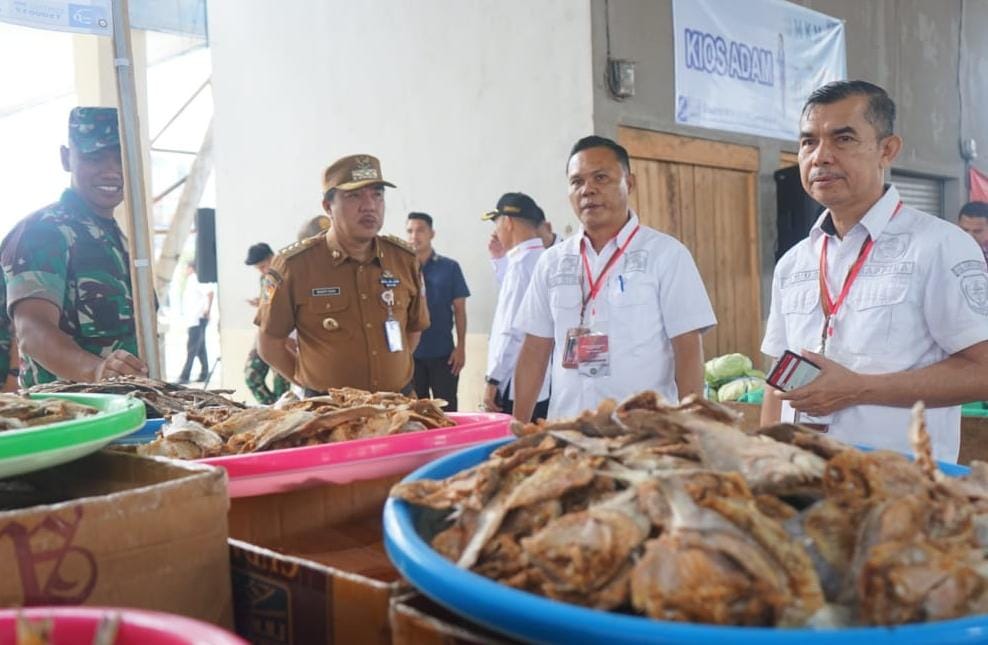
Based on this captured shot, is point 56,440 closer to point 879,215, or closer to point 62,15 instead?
point 879,215

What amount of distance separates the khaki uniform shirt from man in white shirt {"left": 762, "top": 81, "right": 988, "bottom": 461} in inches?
77.2

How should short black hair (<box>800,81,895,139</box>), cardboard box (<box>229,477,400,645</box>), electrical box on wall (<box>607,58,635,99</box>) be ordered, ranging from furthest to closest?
electrical box on wall (<box>607,58,635,99</box>), short black hair (<box>800,81,895,139</box>), cardboard box (<box>229,477,400,645</box>)

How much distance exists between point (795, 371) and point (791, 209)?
5379 mm

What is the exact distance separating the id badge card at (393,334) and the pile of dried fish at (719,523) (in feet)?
9.44

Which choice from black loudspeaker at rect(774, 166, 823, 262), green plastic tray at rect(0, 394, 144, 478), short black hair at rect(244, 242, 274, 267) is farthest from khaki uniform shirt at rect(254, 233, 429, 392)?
black loudspeaker at rect(774, 166, 823, 262)

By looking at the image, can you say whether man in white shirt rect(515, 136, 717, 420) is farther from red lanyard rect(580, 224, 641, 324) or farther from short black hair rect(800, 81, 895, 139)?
short black hair rect(800, 81, 895, 139)

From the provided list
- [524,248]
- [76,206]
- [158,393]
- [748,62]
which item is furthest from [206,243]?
[158,393]

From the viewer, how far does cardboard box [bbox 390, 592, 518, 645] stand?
2.41 ft

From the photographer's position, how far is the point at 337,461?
1.26 metres

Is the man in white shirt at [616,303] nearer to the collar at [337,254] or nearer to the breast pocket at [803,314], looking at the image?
the breast pocket at [803,314]

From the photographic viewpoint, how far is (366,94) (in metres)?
7.41

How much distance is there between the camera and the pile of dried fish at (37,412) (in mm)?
1121

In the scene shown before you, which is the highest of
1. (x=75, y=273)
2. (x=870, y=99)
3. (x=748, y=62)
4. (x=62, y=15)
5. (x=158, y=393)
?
(x=748, y=62)

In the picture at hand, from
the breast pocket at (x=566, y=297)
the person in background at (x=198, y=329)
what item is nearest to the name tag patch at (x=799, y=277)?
the breast pocket at (x=566, y=297)
